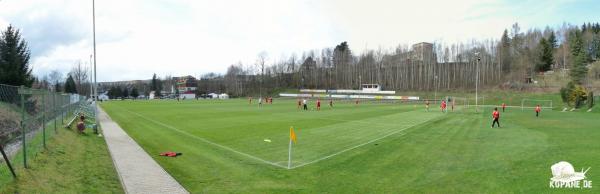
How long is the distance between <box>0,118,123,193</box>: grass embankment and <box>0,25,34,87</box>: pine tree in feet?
68.1

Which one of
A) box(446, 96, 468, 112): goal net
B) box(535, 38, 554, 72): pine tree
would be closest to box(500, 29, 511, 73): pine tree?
box(535, 38, 554, 72): pine tree

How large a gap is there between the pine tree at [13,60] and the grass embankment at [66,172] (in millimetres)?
20763

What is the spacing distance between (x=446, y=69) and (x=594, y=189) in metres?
129

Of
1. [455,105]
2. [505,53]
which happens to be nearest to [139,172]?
[455,105]

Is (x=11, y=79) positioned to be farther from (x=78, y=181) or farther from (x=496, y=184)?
(x=496, y=184)

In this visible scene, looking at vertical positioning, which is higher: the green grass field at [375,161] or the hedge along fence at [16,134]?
the hedge along fence at [16,134]

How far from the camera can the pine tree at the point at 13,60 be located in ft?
108

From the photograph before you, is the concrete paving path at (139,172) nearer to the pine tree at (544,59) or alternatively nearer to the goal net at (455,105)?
the goal net at (455,105)

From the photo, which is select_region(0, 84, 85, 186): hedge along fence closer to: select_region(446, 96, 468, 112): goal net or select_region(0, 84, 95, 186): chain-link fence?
select_region(0, 84, 95, 186): chain-link fence

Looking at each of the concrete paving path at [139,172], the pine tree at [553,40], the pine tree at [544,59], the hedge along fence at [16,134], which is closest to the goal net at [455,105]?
the pine tree at [544,59]

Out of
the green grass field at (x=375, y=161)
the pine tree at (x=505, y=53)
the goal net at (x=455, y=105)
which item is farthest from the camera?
the pine tree at (x=505, y=53)

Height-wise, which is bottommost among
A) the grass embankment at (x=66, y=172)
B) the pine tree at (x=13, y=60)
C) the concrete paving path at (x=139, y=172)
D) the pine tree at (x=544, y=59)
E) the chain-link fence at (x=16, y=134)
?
the concrete paving path at (x=139, y=172)

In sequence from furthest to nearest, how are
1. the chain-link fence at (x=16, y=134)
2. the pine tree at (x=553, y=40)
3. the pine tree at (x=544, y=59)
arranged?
the pine tree at (x=553, y=40), the pine tree at (x=544, y=59), the chain-link fence at (x=16, y=134)

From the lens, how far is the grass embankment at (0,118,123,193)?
372 inches
